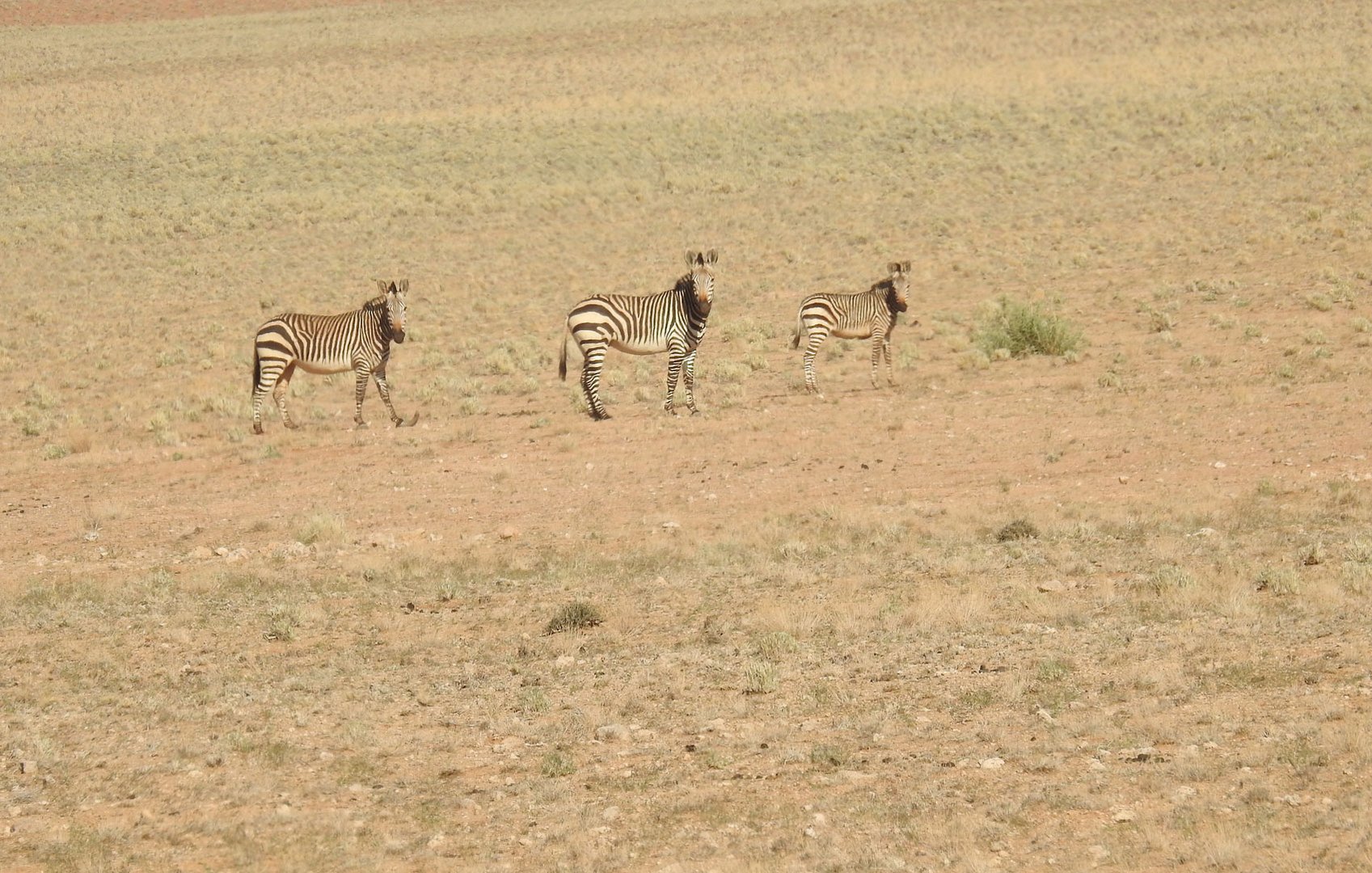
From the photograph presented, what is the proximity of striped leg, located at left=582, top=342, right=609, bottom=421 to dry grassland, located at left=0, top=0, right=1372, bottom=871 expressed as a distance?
737mm

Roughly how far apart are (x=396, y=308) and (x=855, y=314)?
748 cm

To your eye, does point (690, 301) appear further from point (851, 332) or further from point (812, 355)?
point (851, 332)

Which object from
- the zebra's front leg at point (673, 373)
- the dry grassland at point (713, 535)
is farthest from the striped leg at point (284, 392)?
the zebra's front leg at point (673, 373)

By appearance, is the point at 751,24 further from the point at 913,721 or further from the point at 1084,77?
the point at 913,721

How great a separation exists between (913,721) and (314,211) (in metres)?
44.1

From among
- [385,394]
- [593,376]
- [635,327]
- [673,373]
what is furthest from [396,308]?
[673,373]

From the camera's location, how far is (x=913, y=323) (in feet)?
96.8

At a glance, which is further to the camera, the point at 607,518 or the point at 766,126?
the point at 766,126

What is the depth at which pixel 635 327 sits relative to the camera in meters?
24.4

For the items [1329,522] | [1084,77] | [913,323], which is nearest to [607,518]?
[1329,522]

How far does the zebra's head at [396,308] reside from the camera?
946 inches

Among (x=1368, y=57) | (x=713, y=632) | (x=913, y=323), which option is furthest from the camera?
(x=1368, y=57)

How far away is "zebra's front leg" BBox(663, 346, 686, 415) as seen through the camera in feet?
80.8

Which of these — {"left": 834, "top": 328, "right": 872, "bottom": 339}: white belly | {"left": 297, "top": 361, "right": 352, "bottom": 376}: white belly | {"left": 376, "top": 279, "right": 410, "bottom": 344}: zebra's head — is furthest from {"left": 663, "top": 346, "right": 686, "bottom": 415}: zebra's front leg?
{"left": 297, "top": 361, "right": 352, "bottom": 376}: white belly
